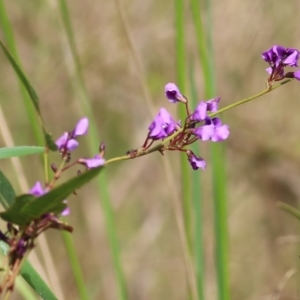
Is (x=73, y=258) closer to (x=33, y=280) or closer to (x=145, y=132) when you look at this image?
(x=33, y=280)

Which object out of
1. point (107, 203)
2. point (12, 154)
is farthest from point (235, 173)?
point (12, 154)

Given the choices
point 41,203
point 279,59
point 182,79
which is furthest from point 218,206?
point 41,203

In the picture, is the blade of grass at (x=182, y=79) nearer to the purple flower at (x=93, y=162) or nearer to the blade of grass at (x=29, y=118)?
the blade of grass at (x=29, y=118)

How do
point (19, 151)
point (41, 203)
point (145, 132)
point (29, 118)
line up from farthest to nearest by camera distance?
point (145, 132) < point (29, 118) < point (19, 151) < point (41, 203)

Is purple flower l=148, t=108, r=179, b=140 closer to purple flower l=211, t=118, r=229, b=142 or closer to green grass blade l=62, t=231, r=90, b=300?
purple flower l=211, t=118, r=229, b=142

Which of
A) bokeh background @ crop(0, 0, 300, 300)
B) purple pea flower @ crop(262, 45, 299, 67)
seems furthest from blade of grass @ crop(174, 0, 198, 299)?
bokeh background @ crop(0, 0, 300, 300)

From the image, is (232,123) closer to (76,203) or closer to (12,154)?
(76,203)
